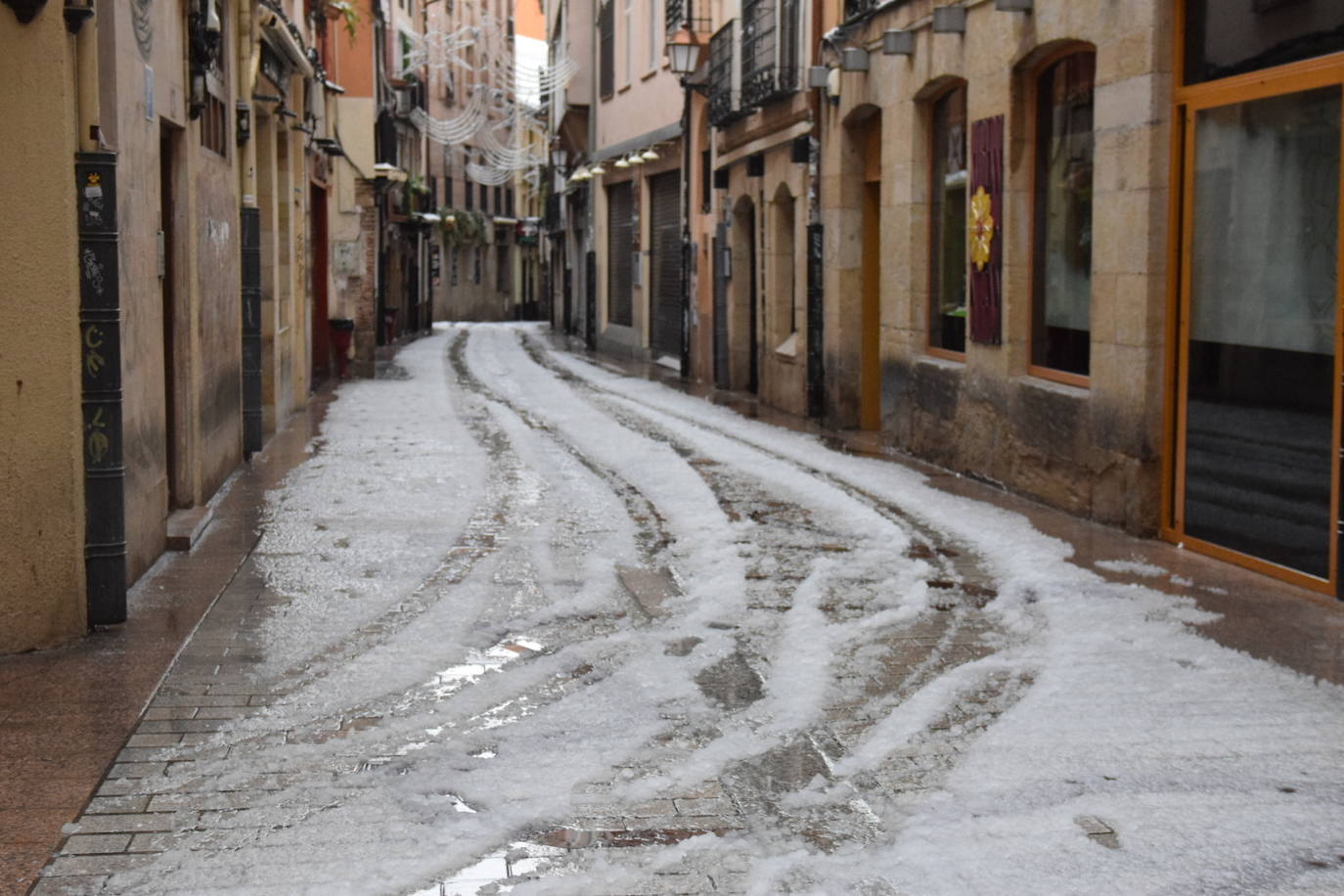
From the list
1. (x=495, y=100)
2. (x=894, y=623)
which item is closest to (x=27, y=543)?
(x=894, y=623)

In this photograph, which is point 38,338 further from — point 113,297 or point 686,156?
point 686,156

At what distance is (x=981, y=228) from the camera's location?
38.9 feet

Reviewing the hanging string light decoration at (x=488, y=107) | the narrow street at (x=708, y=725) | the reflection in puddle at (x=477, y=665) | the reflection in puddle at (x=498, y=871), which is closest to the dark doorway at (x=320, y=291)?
the narrow street at (x=708, y=725)

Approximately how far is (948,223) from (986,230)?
137 centimetres

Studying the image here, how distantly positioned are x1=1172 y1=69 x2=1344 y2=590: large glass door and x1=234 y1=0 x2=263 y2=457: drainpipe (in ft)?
23.4

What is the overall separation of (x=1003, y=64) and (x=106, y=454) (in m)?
6.94

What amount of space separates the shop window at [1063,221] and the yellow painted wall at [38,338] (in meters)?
6.05

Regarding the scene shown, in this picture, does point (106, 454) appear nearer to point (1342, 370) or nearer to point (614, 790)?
point (614, 790)

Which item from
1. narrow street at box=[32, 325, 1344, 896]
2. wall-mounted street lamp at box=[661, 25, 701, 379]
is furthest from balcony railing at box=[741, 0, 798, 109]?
narrow street at box=[32, 325, 1344, 896]

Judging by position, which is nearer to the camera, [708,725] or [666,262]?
[708,725]

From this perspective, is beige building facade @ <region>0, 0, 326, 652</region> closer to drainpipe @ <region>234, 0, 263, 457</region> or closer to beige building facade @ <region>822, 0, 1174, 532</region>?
drainpipe @ <region>234, 0, 263, 457</region>

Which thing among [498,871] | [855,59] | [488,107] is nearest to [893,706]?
[498,871]

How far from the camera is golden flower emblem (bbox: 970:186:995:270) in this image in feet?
38.3

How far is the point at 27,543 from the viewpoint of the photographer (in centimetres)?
646
